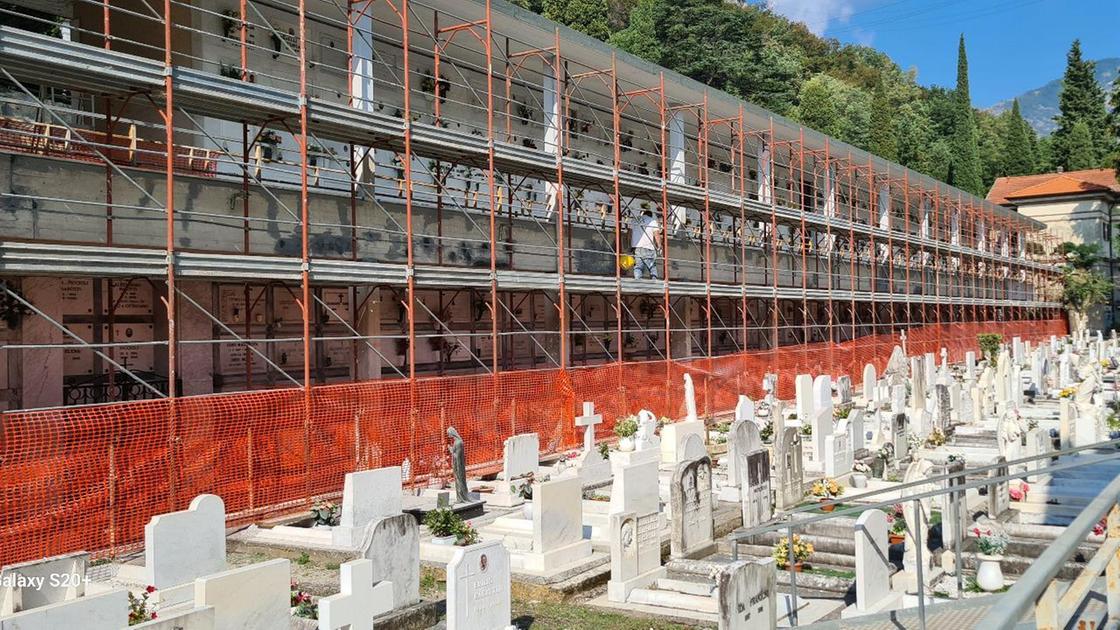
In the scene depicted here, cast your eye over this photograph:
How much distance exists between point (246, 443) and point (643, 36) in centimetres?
5532

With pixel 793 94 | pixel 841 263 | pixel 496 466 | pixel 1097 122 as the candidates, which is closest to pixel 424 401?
pixel 496 466

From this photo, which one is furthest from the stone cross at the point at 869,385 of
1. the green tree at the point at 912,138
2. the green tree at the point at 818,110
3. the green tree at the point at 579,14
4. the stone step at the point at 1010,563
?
the green tree at the point at 912,138

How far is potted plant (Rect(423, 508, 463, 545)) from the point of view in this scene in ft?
42.4

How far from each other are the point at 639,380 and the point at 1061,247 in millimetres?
59259

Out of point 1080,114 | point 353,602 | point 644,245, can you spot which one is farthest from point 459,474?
point 1080,114

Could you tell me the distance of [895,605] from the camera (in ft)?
33.3

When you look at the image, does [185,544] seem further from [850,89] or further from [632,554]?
[850,89]

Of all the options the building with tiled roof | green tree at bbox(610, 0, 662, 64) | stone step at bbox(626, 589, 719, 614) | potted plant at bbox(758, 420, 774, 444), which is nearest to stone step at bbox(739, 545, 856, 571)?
stone step at bbox(626, 589, 719, 614)

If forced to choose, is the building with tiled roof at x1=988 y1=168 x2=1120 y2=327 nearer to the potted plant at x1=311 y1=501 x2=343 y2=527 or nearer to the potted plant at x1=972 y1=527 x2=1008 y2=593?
the potted plant at x1=972 y1=527 x2=1008 y2=593

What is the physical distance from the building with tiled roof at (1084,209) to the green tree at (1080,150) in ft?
38.0

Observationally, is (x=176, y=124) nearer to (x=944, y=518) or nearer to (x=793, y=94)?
(x=944, y=518)

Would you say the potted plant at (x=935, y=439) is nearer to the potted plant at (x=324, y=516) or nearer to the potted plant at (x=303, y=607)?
the potted plant at (x=324, y=516)

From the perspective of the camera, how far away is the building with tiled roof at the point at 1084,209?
7475 centimetres

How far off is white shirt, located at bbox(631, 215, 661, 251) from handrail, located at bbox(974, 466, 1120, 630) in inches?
1021
